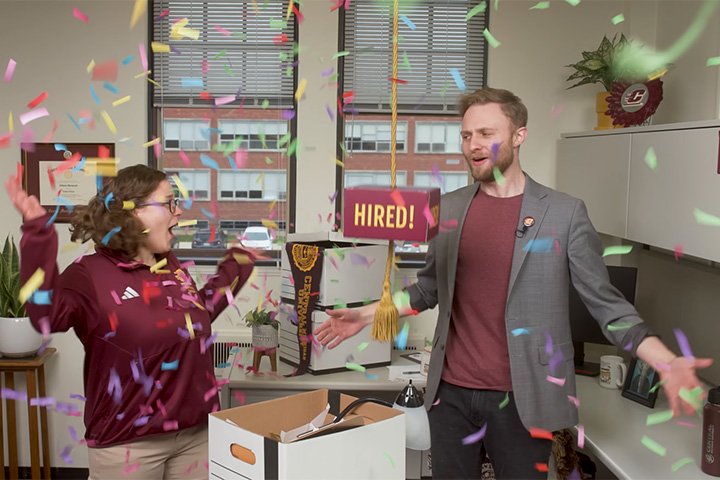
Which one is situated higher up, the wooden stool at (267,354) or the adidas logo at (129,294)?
the adidas logo at (129,294)

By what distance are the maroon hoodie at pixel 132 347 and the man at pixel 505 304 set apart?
435 mm

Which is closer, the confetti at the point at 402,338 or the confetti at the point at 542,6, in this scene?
the confetti at the point at 542,6

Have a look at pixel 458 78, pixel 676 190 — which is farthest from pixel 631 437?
pixel 458 78

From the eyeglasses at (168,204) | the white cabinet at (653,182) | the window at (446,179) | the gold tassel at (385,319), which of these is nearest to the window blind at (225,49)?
the window at (446,179)

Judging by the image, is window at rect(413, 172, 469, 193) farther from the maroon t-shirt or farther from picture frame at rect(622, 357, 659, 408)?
the maroon t-shirt

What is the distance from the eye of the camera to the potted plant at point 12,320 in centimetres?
358

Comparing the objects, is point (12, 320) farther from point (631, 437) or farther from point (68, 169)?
point (631, 437)

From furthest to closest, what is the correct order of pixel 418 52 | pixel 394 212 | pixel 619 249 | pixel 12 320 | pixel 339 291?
pixel 418 52 → pixel 619 249 → pixel 12 320 → pixel 339 291 → pixel 394 212

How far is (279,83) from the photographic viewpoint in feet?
12.7

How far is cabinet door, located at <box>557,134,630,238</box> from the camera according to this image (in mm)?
3043

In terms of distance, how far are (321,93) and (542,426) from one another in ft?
7.30

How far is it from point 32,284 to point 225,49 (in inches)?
92.8

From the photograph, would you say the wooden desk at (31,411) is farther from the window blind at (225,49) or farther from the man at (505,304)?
the man at (505,304)

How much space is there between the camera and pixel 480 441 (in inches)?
90.6
